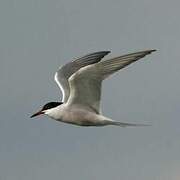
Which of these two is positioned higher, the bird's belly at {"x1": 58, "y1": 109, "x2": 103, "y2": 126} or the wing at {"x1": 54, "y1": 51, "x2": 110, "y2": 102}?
the wing at {"x1": 54, "y1": 51, "x2": 110, "y2": 102}

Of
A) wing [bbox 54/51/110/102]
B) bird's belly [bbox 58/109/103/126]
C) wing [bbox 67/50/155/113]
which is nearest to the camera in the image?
wing [bbox 67/50/155/113]

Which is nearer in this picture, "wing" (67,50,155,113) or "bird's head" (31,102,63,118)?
"wing" (67,50,155,113)

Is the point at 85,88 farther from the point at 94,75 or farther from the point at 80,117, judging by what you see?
the point at 80,117

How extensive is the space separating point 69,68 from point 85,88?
225 centimetres

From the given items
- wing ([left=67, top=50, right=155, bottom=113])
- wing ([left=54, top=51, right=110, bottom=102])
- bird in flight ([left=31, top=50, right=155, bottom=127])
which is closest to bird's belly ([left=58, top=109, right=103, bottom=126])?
bird in flight ([left=31, top=50, right=155, bottom=127])

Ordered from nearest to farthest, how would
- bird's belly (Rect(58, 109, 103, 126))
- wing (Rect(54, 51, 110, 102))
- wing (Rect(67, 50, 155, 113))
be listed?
wing (Rect(67, 50, 155, 113)) → bird's belly (Rect(58, 109, 103, 126)) → wing (Rect(54, 51, 110, 102))

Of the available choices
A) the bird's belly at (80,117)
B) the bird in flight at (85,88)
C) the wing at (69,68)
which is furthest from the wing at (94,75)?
the wing at (69,68)

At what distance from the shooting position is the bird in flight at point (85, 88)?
63.9 ft

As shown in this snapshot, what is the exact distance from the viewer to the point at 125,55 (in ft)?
64.3

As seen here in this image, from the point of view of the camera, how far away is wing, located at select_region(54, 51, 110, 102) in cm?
2097

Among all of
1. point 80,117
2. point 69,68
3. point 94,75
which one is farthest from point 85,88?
point 69,68

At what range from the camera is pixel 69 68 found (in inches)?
864

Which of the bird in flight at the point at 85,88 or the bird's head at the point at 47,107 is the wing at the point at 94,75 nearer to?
the bird in flight at the point at 85,88

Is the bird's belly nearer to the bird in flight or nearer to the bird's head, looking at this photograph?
the bird in flight
